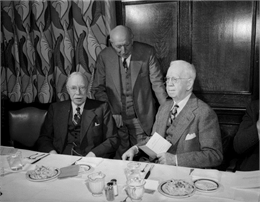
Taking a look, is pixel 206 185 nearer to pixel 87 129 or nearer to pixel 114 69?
pixel 87 129

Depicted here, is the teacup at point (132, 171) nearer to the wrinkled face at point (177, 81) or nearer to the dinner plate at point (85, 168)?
the dinner plate at point (85, 168)

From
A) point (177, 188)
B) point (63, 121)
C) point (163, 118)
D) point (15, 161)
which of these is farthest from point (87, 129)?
point (177, 188)

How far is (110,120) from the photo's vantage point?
279cm

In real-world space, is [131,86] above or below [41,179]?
above

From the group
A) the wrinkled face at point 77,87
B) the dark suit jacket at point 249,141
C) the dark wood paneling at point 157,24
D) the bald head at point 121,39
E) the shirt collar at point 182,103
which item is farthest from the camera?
the dark wood paneling at point 157,24

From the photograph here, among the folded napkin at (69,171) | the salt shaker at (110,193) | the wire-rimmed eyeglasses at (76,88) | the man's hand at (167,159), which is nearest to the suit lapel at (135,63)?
the wire-rimmed eyeglasses at (76,88)

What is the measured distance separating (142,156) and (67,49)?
1711mm

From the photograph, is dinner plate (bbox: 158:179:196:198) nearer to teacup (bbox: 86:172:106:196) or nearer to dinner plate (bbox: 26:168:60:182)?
teacup (bbox: 86:172:106:196)

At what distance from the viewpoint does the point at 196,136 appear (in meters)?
2.34

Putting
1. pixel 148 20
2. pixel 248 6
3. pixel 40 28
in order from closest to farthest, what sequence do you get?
1. pixel 248 6
2. pixel 148 20
3. pixel 40 28

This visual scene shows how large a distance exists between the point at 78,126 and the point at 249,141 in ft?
4.53

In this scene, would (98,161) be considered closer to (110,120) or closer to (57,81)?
(110,120)

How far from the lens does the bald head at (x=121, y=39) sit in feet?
9.66

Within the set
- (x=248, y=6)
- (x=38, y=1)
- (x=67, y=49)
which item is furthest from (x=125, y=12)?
(x=248, y=6)
